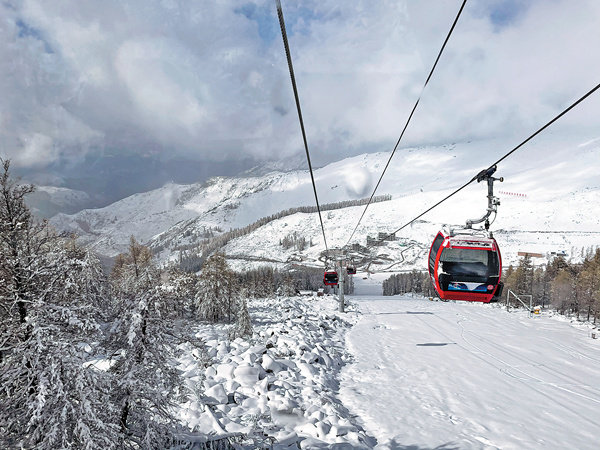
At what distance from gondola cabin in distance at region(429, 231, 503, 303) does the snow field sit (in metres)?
6.48

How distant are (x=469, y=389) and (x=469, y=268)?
8.09 meters

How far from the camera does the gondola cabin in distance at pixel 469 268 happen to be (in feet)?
40.9

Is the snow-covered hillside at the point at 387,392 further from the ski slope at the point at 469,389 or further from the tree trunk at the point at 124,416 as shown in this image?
the tree trunk at the point at 124,416

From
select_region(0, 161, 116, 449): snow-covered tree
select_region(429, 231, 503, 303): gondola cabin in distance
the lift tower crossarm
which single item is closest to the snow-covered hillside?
select_region(0, 161, 116, 449): snow-covered tree

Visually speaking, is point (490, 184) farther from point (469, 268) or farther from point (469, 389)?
point (469, 389)

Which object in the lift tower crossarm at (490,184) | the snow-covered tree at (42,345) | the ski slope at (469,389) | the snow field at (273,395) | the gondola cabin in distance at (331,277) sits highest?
the lift tower crossarm at (490,184)

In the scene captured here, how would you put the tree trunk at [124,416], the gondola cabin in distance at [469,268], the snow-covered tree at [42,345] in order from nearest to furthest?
1. the snow-covered tree at [42,345]
2. the tree trunk at [124,416]
3. the gondola cabin in distance at [469,268]

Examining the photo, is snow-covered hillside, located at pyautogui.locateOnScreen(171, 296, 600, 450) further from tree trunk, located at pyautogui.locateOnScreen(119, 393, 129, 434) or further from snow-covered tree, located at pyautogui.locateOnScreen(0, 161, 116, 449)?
snow-covered tree, located at pyautogui.locateOnScreen(0, 161, 116, 449)

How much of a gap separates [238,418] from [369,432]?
4.94m

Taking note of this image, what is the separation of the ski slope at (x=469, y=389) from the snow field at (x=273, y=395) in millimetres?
1264

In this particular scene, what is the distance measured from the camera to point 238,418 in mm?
10859

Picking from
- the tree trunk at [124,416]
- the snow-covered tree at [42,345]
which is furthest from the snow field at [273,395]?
the snow-covered tree at [42,345]

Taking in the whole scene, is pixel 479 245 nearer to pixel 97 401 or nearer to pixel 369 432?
pixel 369 432

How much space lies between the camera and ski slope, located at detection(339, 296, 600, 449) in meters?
12.3
